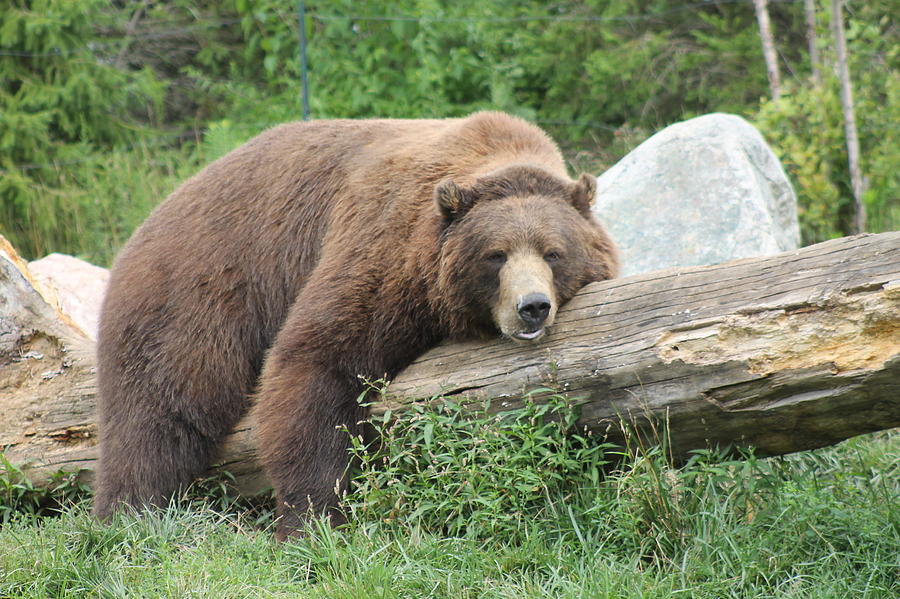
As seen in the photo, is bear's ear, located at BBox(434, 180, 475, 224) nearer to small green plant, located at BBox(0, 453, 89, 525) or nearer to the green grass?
the green grass

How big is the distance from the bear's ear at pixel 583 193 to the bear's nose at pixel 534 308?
82 cm

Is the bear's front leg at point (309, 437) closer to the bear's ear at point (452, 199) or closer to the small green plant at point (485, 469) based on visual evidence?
the small green plant at point (485, 469)

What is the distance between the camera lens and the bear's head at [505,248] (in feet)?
15.1

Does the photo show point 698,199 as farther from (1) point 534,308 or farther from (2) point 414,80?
(2) point 414,80

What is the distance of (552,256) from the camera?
467cm

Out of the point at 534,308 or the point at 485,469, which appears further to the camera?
the point at 534,308

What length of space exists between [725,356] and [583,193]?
1357 mm

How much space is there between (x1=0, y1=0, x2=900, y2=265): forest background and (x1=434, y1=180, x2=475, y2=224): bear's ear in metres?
5.74

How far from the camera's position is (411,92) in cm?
1201

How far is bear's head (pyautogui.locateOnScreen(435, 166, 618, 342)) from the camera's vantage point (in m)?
4.60

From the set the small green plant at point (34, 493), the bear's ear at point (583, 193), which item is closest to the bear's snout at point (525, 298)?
the bear's ear at point (583, 193)

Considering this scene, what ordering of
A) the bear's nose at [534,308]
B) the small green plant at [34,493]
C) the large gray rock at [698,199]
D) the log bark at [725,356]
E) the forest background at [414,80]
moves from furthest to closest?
the forest background at [414,80] < the large gray rock at [698,199] < the small green plant at [34,493] < the bear's nose at [534,308] < the log bark at [725,356]

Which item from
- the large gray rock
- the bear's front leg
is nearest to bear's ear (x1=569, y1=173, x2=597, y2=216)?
the bear's front leg

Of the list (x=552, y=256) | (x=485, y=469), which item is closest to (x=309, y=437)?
(x=485, y=469)
